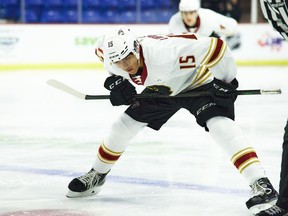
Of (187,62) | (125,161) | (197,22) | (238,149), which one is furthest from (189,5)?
(238,149)

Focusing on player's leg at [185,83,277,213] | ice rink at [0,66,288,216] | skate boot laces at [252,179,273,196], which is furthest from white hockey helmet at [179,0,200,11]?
skate boot laces at [252,179,273,196]

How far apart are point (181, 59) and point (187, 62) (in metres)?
0.03

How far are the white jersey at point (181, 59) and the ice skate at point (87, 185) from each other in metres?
0.56

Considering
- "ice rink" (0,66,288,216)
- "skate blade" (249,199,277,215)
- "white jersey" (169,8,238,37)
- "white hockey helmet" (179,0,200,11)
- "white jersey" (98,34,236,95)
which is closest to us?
"skate blade" (249,199,277,215)

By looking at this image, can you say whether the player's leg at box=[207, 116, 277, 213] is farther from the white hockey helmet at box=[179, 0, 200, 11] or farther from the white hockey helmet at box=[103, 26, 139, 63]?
the white hockey helmet at box=[179, 0, 200, 11]

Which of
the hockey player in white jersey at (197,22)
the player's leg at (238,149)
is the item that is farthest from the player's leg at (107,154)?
the hockey player in white jersey at (197,22)

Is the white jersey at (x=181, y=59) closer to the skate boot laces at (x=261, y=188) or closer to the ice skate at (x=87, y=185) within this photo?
the skate boot laces at (x=261, y=188)

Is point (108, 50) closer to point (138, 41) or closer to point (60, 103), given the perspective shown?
point (138, 41)

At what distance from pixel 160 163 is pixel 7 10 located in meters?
6.74

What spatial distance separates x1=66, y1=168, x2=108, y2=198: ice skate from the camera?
3385 mm

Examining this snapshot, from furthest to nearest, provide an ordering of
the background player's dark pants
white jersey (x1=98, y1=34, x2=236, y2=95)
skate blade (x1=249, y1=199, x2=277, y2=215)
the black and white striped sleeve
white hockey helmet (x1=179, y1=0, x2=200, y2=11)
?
white hockey helmet (x1=179, y1=0, x2=200, y2=11), white jersey (x1=98, y1=34, x2=236, y2=95), skate blade (x1=249, y1=199, x2=277, y2=215), the background player's dark pants, the black and white striped sleeve

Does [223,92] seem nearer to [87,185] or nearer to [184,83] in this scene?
[184,83]

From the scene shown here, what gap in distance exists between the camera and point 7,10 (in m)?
10.4

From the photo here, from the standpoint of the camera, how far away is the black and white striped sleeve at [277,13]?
2570 mm
